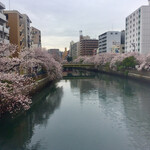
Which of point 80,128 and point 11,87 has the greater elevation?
point 11,87

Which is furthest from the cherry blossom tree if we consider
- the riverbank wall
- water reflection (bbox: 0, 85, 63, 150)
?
the riverbank wall

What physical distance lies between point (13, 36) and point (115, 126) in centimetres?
2748

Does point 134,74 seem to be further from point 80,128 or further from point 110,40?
point 110,40

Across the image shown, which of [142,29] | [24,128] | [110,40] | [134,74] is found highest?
[110,40]

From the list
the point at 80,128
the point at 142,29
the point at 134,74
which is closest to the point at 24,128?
the point at 80,128

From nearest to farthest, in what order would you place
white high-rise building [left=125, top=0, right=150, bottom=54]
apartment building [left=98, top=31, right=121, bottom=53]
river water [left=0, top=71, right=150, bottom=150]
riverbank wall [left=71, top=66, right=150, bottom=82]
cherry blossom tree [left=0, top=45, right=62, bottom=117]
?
1. cherry blossom tree [left=0, top=45, right=62, bottom=117]
2. river water [left=0, top=71, right=150, bottom=150]
3. riverbank wall [left=71, top=66, right=150, bottom=82]
4. white high-rise building [left=125, top=0, right=150, bottom=54]
5. apartment building [left=98, top=31, right=121, bottom=53]

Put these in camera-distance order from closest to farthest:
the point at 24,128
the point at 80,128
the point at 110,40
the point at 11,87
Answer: the point at 11,87
the point at 80,128
the point at 24,128
the point at 110,40

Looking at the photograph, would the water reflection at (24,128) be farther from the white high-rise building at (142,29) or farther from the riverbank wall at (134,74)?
the white high-rise building at (142,29)

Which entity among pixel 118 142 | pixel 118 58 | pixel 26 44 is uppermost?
pixel 26 44

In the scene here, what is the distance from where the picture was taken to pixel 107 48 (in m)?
76.6

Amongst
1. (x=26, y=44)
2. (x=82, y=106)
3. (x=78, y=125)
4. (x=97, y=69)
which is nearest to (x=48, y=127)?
(x=78, y=125)

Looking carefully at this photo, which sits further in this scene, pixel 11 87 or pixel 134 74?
pixel 134 74

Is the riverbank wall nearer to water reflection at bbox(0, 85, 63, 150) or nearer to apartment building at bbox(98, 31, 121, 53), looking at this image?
water reflection at bbox(0, 85, 63, 150)

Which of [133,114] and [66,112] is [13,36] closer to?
[66,112]
